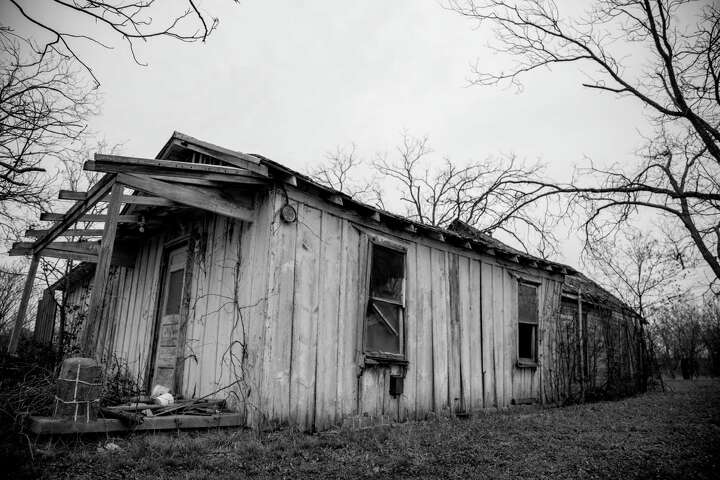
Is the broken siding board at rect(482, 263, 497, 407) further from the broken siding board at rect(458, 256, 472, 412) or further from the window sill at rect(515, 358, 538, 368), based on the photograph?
the window sill at rect(515, 358, 538, 368)

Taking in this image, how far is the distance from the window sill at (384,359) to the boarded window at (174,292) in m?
3.49

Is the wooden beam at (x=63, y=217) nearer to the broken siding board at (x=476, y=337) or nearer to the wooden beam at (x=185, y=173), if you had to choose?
the wooden beam at (x=185, y=173)

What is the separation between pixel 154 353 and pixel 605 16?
A: 11.3 m

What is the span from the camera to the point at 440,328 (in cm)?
862

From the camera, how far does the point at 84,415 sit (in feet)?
15.0

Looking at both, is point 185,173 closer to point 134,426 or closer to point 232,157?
point 232,157

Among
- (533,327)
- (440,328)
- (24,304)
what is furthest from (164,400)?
(533,327)

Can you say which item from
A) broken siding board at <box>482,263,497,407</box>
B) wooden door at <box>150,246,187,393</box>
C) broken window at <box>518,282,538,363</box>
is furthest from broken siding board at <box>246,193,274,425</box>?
broken window at <box>518,282,538,363</box>

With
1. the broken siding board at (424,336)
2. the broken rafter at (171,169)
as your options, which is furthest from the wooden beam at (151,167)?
the broken siding board at (424,336)

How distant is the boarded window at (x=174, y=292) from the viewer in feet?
27.3

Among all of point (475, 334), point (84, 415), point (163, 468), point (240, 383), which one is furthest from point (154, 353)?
point (475, 334)

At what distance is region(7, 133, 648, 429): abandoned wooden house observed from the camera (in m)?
6.00

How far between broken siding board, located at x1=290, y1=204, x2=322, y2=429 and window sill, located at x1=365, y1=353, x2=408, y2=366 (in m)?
1.04

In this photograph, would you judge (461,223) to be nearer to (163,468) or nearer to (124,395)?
(124,395)
